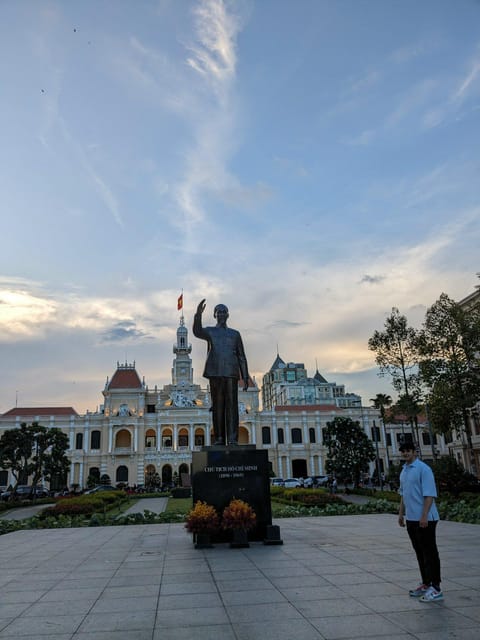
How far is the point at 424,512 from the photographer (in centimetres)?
610

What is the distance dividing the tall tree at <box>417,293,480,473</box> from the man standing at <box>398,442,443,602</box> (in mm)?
26404

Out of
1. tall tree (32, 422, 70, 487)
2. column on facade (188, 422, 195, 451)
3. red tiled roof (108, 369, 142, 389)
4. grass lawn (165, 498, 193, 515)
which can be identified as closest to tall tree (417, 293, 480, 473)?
grass lawn (165, 498, 193, 515)

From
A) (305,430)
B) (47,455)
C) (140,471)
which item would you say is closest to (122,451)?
(140,471)

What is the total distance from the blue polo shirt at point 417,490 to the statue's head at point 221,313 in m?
6.82

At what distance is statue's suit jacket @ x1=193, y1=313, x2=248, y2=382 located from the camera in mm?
11891

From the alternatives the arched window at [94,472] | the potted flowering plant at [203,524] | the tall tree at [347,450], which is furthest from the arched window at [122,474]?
the potted flowering plant at [203,524]

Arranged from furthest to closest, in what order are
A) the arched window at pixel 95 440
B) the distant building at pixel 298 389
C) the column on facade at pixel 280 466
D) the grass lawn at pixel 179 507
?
the distant building at pixel 298 389 < the column on facade at pixel 280 466 < the arched window at pixel 95 440 < the grass lawn at pixel 179 507

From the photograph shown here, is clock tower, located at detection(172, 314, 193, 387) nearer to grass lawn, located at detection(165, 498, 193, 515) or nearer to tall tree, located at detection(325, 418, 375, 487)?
tall tree, located at detection(325, 418, 375, 487)

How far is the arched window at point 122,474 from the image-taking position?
65025 millimetres

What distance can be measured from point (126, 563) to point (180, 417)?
5958 centimetres

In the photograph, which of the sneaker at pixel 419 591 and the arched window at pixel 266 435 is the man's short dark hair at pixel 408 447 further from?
the arched window at pixel 266 435

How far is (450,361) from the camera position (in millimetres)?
31766

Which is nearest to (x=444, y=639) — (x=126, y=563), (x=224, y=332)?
(x=126, y=563)

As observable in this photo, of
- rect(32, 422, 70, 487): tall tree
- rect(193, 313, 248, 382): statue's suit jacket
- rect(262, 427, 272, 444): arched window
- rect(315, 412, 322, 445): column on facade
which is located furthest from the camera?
rect(315, 412, 322, 445): column on facade
